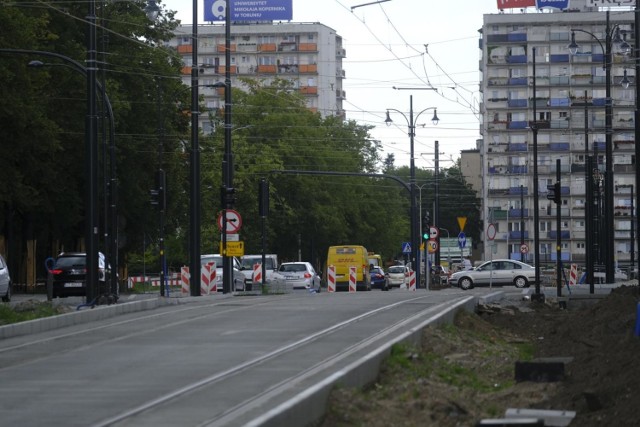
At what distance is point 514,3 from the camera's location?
381ft

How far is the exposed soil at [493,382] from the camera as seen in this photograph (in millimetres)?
13133

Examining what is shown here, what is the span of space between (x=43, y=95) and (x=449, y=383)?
38.5 metres

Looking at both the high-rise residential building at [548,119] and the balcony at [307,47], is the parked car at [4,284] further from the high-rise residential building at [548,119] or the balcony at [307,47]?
the balcony at [307,47]

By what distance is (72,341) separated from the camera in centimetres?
2208

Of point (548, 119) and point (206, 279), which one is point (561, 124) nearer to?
point (548, 119)

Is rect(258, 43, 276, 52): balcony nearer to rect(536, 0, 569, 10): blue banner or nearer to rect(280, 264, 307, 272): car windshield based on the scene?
rect(536, 0, 569, 10): blue banner

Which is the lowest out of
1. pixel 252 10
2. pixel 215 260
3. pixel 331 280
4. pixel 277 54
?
pixel 331 280

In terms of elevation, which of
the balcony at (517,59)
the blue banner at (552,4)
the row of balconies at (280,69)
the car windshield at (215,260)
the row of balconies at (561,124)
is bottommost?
the car windshield at (215,260)

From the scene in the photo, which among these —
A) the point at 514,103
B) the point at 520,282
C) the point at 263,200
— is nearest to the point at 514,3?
the point at 514,103

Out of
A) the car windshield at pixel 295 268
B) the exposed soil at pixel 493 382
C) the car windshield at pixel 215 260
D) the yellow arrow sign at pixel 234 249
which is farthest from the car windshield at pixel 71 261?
the exposed soil at pixel 493 382

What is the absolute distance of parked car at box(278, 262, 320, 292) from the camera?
A: 64.1 m

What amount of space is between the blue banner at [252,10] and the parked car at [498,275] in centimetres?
5466

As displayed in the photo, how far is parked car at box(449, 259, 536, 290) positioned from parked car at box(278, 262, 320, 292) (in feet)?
22.1

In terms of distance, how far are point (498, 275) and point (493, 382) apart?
49934mm
